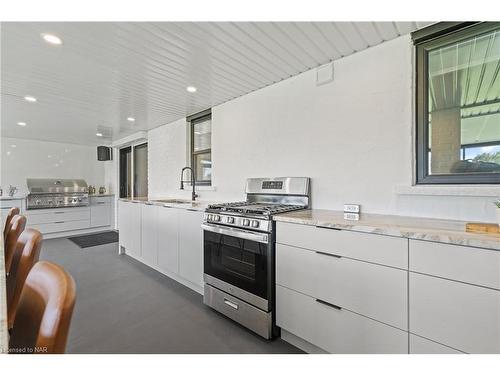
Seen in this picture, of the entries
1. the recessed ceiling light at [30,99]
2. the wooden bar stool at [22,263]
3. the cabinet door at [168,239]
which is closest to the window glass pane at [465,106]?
the wooden bar stool at [22,263]

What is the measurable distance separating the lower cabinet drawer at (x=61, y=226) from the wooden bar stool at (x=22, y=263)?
488 centimetres

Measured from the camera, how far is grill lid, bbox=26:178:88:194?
5281 mm

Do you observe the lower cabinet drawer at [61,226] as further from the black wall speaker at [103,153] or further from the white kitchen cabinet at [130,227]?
the white kitchen cabinet at [130,227]

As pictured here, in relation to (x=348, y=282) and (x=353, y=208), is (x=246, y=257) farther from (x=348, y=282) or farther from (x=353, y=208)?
(x=353, y=208)

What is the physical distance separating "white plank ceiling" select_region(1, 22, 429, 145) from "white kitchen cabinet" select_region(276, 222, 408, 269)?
144cm

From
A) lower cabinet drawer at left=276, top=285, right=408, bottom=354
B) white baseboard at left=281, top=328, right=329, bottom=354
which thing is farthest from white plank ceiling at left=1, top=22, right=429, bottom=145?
white baseboard at left=281, top=328, right=329, bottom=354

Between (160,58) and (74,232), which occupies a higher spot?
(160,58)

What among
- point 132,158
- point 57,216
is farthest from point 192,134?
point 57,216

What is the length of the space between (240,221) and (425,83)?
1728 mm

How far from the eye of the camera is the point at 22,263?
104 centimetres
